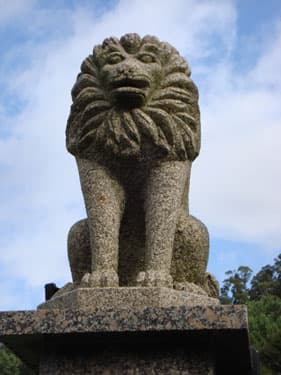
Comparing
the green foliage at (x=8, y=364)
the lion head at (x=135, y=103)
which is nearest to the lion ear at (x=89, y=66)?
the lion head at (x=135, y=103)

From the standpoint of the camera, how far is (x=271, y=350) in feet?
73.2

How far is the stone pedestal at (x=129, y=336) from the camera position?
165 inches

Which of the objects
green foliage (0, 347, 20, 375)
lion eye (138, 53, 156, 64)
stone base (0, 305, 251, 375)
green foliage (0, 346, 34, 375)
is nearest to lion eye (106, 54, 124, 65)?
lion eye (138, 53, 156, 64)

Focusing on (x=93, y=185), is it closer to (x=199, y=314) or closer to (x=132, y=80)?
(x=132, y=80)

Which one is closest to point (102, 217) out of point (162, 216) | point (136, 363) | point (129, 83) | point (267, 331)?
point (162, 216)

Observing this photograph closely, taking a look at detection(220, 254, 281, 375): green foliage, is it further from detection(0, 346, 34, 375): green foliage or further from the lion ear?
the lion ear

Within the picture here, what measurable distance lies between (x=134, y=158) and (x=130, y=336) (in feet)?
4.81

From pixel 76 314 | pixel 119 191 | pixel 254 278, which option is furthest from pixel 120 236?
pixel 254 278

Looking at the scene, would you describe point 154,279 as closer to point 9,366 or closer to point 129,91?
point 129,91

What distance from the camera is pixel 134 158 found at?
5211 mm

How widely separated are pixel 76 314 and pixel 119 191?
126 cm

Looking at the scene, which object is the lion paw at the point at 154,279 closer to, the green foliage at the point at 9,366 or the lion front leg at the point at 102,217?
the lion front leg at the point at 102,217

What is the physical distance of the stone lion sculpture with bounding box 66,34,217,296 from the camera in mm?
5090

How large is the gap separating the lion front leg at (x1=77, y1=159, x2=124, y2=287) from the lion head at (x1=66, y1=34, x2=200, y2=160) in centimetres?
20
